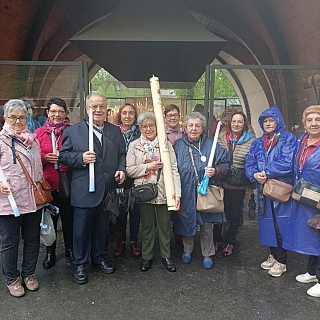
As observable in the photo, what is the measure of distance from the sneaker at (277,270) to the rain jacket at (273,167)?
0.86ft

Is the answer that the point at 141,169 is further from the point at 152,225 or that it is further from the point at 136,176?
the point at 152,225

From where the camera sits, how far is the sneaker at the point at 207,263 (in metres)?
3.70

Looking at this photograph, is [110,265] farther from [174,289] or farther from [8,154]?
[8,154]

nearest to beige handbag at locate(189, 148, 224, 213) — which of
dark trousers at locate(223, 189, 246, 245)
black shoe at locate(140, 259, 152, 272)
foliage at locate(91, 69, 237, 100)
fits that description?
dark trousers at locate(223, 189, 246, 245)

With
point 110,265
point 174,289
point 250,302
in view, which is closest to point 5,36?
point 110,265

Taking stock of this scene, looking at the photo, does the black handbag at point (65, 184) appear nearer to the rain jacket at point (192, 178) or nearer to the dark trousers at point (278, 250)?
the rain jacket at point (192, 178)

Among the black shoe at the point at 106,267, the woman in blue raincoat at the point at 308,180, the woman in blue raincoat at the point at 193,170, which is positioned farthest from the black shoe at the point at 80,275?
the woman in blue raincoat at the point at 308,180

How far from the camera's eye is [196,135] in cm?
356

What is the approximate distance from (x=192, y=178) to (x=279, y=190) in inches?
35.5

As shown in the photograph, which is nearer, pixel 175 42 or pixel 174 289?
pixel 174 289

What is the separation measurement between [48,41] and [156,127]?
8.05 metres

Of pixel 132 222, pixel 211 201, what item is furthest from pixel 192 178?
pixel 132 222

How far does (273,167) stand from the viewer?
3.34m

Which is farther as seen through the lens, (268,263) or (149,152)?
(268,263)
